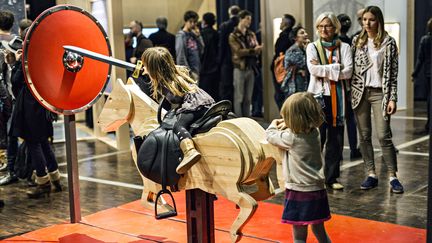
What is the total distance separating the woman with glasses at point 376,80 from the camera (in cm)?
569

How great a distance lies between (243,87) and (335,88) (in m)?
4.80

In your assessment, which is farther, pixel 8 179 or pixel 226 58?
pixel 226 58

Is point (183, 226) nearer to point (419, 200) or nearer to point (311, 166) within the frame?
point (311, 166)

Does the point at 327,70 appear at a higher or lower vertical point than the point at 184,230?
higher

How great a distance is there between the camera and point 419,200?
5.70 metres

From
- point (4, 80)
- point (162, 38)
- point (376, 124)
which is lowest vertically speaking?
point (376, 124)

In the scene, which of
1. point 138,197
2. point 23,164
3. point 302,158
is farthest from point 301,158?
point 23,164

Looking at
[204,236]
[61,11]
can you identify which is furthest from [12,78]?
[204,236]

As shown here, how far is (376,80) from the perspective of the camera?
581 centimetres

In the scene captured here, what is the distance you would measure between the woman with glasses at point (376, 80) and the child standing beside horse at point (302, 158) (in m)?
2.21

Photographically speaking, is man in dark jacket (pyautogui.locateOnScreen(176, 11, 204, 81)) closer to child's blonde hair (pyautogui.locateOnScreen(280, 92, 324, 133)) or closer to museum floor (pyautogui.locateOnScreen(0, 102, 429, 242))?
museum floor (pyautogui.locateOnScreen(0, 102, 429, 242))

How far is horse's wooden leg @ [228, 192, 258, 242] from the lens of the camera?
3.72 metres

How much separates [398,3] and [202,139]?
8.39 meters

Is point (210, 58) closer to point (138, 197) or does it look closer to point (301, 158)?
point (138, 197)
